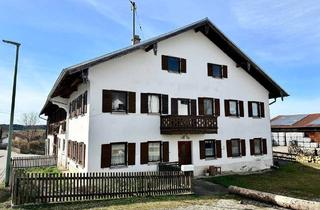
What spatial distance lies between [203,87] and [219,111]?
233 centimetres

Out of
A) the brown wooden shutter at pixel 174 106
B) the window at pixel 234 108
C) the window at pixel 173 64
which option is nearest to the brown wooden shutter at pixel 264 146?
the window at pixel 234 108

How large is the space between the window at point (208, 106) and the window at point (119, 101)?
259 inches

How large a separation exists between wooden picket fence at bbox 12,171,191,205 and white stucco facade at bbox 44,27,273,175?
3.25 m

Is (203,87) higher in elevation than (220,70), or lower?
lower

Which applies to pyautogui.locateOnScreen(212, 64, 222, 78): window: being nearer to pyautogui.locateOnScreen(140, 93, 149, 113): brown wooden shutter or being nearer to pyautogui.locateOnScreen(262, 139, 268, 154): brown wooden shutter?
pyautogui.locateOnScreen(140, 93, 149, 113): brown wooden shutter

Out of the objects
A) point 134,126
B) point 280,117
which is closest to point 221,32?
point 134,126

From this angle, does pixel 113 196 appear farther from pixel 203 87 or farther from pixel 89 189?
pixel 203 87

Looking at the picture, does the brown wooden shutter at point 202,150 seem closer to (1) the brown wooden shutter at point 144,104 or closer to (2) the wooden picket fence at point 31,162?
(1) the brown wooden shutter at point 144,104

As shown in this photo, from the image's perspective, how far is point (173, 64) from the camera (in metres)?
19.7

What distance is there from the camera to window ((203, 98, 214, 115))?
20655 mm

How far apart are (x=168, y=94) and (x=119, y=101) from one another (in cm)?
368

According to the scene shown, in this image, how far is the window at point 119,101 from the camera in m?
16.8

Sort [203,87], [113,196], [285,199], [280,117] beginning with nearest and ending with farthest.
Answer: [285,199], [113,196], [203,87], [280,117]

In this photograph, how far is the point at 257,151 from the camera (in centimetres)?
2339
